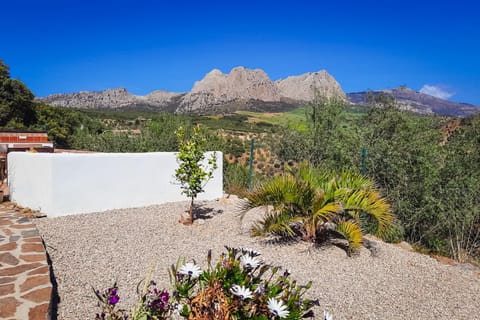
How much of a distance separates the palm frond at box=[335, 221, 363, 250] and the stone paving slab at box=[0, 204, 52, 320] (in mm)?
3617

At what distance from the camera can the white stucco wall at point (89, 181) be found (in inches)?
243

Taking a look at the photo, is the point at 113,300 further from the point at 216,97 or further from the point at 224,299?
the point at 216,97

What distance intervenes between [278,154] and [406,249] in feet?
14.8

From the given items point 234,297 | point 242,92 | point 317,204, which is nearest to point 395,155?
point 317,204

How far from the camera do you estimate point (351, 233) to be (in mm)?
4828

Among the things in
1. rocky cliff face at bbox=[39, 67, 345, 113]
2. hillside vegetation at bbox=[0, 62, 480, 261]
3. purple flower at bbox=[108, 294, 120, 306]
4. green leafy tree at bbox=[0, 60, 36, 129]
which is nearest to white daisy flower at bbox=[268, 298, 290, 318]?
purple flower at bbox=[108, 294, 120, 306]

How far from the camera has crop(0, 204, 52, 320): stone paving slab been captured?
266 cm

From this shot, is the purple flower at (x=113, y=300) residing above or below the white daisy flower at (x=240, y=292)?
below

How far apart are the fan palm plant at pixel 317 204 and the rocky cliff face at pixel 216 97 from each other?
157 ft

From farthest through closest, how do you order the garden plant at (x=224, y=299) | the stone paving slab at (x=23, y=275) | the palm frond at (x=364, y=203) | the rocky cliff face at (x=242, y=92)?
the rocky cliff face at (x=242, y=92) → the palm frond at (x=364, y=203) → the stone paving slab at (x=23, y=275) → the garden plant at (x=224, y=299)

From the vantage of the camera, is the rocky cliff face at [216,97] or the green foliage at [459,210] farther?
the rocky cliff face at [216,97]

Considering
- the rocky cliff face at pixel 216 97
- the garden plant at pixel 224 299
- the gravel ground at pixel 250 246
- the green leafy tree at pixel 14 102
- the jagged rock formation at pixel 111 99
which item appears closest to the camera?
the garden plant at pixel 224 299

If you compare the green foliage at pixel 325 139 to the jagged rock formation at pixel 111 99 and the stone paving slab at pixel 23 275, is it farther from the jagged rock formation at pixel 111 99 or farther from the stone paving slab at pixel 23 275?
the jagged rock formation at pixel 111 99

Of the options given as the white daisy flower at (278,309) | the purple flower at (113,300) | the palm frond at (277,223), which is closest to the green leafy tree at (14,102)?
the palm frond at (277,223)
